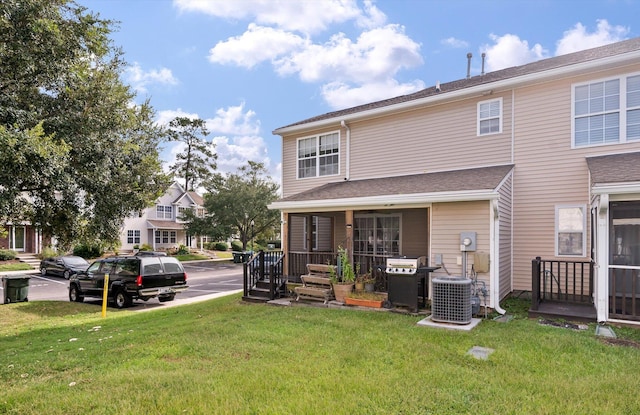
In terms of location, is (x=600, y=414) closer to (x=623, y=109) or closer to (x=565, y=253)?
(x=565, y=253)

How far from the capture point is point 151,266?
475 inches

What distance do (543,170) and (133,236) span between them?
3477cm

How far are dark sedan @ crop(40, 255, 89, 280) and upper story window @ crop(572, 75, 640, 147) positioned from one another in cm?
2278

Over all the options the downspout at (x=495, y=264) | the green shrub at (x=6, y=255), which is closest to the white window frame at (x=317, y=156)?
the downspout at (x=495, y=264)

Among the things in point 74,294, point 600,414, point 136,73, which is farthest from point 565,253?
point 74,294

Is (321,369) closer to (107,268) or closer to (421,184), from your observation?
(421,184)

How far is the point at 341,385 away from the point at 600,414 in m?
2.50

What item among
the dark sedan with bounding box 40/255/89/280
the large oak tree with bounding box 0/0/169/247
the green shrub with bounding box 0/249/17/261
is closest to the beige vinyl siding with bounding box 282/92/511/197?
the large oak tree with bounding box 0/0/169/247

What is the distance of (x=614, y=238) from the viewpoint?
847cm

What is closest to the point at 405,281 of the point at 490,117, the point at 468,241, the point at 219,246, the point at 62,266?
the point at 468,241

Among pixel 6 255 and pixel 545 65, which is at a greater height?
pixel 545 65

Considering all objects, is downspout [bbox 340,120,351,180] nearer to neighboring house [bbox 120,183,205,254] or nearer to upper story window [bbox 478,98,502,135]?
upper story window [bbox 478,98,502,135]

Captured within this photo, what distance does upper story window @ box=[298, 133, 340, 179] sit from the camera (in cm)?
1280

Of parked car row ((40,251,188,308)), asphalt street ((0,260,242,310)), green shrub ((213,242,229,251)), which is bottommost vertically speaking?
green shrub ((213,242,229,251))
